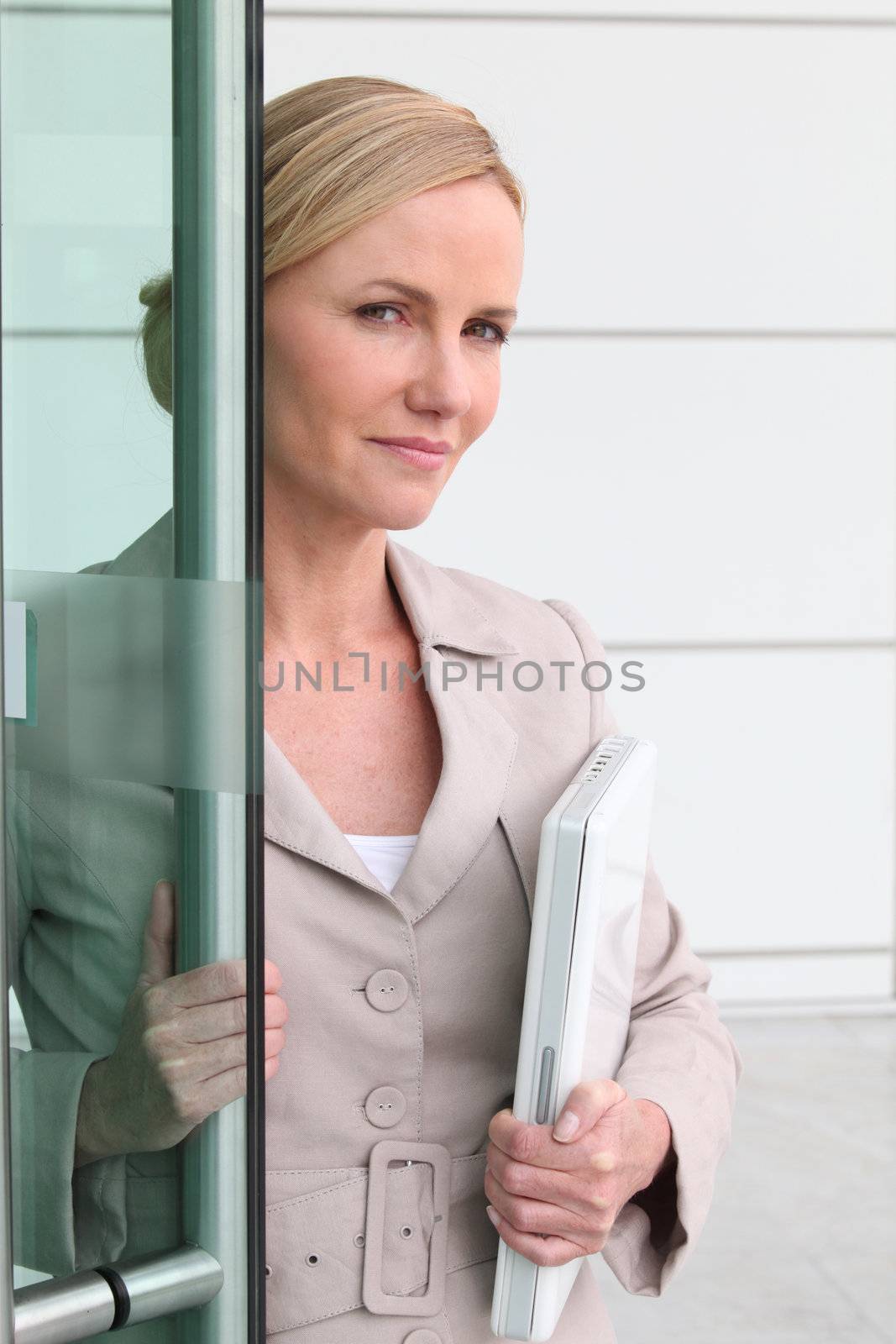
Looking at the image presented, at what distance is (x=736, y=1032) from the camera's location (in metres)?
3.24

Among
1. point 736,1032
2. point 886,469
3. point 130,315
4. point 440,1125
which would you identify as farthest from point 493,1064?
point 886,469

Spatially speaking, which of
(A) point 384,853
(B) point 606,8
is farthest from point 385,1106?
(B) point 606,8

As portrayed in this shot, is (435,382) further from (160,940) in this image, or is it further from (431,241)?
(160,940)

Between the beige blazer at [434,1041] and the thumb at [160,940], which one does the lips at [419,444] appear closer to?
the beige blazer at [434,1041]

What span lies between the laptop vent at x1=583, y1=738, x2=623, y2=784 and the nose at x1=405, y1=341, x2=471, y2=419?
0.80 ft

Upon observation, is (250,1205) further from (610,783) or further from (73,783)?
(610,783)

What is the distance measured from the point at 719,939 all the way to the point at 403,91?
2.76 m

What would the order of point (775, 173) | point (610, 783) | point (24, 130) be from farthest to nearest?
point (775, 173), point (610, 783), point (24, 130)

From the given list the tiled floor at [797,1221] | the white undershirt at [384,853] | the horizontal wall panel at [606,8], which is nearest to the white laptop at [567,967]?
the white undershirt at [384,853]

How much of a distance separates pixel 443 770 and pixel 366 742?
66 mm

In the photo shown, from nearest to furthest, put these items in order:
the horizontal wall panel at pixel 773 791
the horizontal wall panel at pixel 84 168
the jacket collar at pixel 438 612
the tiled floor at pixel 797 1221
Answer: the horizontal wall panel at pixel 84 168, the jacket collar at pixel 438 612, the tiled floor at pixel 797 1221, the horizontal wall panel at pixel 773 791

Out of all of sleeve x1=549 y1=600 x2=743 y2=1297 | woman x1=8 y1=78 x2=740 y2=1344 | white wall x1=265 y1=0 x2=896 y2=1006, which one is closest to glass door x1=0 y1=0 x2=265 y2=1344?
woman x1=8 y1=78 x2=740 y2=1344

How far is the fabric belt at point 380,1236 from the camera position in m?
0.85

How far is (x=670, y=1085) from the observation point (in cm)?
91
